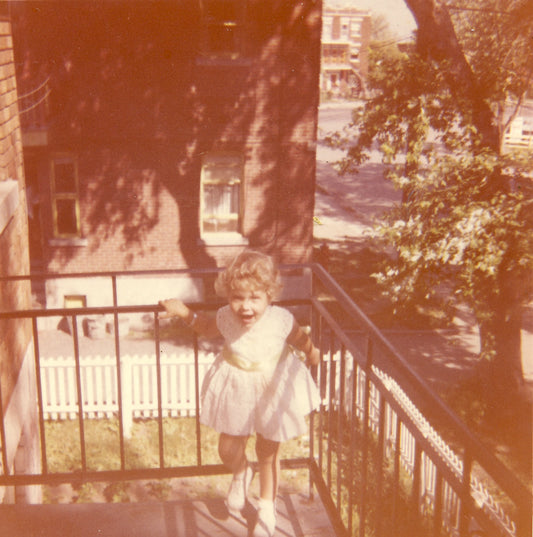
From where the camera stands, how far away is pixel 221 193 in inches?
603

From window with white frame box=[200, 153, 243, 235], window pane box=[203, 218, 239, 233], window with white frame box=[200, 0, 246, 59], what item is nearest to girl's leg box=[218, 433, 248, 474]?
window with white frame box=[200, 153, 243, 235]

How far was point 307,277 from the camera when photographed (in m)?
16.0

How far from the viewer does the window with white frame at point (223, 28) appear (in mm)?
14078

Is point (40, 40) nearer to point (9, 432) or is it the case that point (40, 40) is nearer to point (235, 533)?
point (9, 432)

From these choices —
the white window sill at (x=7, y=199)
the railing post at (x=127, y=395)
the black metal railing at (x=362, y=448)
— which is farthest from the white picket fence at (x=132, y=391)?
the white window sill at (x=7, y=199)

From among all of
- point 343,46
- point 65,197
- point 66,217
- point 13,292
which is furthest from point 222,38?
point 343,46

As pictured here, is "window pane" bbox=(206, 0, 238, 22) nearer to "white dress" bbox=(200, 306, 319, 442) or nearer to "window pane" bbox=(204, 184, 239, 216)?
"window pane" bbox=(204, 184, 239, 216)

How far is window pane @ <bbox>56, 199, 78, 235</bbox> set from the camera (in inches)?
596

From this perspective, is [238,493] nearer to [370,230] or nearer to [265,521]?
[265,521]

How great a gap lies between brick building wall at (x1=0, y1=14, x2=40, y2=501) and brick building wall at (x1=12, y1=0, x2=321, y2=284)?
8.34 metres

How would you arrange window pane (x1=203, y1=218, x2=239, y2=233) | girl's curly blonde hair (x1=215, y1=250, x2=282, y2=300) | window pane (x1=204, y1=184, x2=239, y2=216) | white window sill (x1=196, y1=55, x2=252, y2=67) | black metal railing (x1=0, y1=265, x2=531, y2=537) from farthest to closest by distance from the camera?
window pane (x1=203, y1=218, x2=239, y2=233) → window pane (x1=204, y1=184, x2=239, y2=216) → white window sill (x1=196, y1=55, x2=252, y2=67) → girl's curly blonde hair (x1=215, y1=250, x2=282, y2=300) → black metal railing (x1=0, y1=265, x2=531, y2=537)

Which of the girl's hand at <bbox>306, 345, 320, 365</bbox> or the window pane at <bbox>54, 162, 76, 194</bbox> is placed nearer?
the girl's hand at <bbox>306, 345, 320, 365</bbox>

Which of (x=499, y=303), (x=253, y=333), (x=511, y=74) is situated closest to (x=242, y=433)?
(x=253, y=333)

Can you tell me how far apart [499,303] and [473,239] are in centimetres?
246
